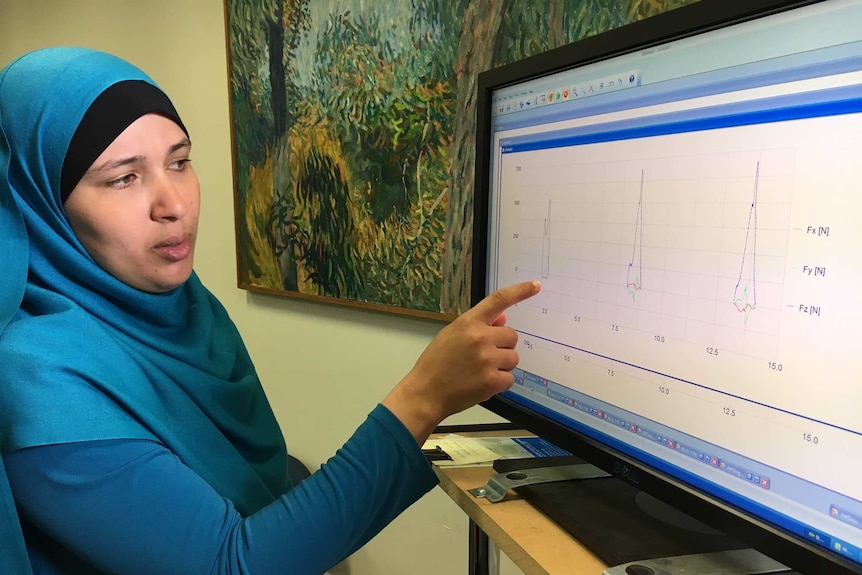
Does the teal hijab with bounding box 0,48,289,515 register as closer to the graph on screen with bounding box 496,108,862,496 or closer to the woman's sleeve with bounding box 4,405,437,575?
the woman's sleeve with bounding box 4,405,437,575

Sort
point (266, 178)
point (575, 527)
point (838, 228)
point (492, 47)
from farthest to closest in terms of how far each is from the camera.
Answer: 1. point (266, 178)
2. point (492, 47)
3. point (575, 527)
4. point (838, 228)

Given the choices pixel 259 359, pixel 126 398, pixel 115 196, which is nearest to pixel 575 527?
pixel 126 398

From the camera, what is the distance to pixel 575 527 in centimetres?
62

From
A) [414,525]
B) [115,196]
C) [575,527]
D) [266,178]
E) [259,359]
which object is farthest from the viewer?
[259,359]

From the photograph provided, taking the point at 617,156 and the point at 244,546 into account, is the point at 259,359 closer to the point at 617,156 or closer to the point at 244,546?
the point at 244,546

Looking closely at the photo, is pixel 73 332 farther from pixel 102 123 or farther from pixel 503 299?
pixel 503 299

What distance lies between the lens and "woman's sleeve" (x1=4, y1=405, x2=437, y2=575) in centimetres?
63

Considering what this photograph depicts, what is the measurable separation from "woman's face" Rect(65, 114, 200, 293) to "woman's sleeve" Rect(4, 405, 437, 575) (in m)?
0.24

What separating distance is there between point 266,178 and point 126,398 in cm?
128

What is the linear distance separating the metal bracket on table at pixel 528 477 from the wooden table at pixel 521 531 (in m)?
0.01

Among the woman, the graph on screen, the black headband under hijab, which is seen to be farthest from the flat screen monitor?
the black headband under hijab

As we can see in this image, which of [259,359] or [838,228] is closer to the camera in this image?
[838,228]

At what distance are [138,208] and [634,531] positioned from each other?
69cm

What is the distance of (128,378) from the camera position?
28.9 inches
